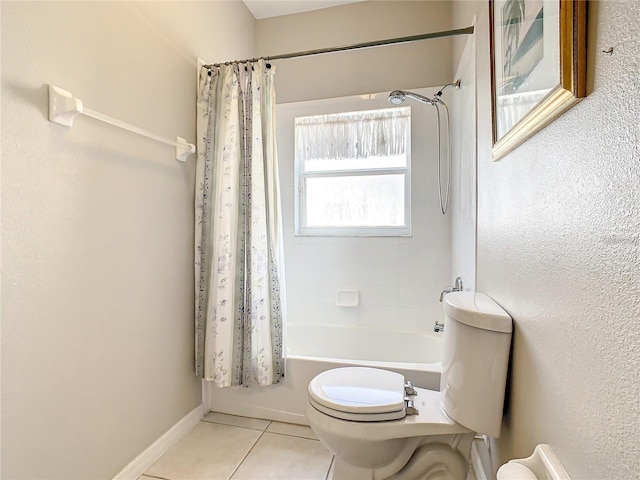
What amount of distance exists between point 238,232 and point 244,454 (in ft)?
3.64

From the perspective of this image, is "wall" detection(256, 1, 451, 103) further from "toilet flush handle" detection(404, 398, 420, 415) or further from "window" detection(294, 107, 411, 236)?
"toilet flush handle" detection(404, 398, 420, 415)

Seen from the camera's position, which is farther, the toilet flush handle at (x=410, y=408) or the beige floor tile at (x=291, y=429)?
the beige floor tile at (x=291, y=429)

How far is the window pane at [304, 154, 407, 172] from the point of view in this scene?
2.64 m

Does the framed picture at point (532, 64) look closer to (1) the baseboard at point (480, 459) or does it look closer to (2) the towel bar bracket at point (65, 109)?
(1) the baseboard at point (480, 459)

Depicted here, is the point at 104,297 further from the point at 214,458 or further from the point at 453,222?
the point at 453,222

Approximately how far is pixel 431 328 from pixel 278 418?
1.22 metres

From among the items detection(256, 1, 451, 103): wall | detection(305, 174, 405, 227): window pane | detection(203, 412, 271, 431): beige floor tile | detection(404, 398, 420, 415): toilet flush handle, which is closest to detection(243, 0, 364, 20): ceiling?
detection(256, 1, 451, 103): wall

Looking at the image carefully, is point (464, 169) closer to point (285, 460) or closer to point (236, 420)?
point (285, 460)

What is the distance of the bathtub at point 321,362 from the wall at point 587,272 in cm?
91

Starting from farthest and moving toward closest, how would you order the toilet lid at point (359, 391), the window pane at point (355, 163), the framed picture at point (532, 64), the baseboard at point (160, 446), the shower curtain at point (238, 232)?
the window pane at point (355, 163) → the shower curtain at point (238, 232) → the baseboard at point (160, 446) → the toilet lid at point (359, 391) → the framed picture at point (532, 64)

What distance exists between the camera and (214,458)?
168cm

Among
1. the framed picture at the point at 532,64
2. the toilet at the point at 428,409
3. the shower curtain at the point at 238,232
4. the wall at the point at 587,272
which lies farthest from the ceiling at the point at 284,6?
A: the toilet at the point at 428,409

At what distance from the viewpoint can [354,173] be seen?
8.94 ft

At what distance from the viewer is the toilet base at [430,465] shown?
1.31 meters
